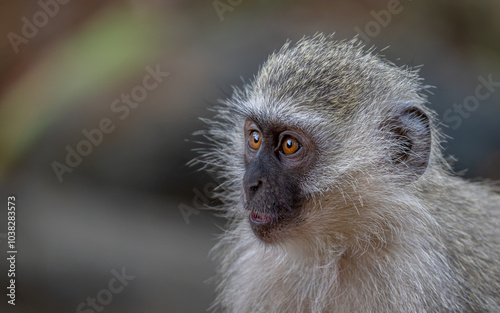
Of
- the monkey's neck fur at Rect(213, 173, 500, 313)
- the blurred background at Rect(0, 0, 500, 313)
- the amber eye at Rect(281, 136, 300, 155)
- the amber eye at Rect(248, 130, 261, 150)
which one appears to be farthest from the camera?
the blurred background at Rect(0, 0, 500, 313)

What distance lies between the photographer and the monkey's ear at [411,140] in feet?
8.15

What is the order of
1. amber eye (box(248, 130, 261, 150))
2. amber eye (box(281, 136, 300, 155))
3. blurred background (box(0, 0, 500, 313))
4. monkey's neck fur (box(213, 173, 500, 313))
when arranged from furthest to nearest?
blurred background (box(0, 0, 500, 313)), amber eye (box(248, 130, 261, 150)), amber eye (box(281, 136, 300, 155)), monkey's neck fur (box(213, 173, 500, 313))

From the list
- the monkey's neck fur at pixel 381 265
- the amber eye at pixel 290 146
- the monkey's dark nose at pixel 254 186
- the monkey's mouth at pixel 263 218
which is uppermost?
the amber eye at pixel 290 146

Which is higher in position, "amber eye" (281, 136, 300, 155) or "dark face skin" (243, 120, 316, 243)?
"amber eye" (281, 136, 300, 155)

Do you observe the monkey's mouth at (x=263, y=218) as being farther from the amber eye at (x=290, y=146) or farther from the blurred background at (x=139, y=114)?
the blurred background at (x=139, y=114)

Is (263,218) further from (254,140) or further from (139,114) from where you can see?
(139,114)

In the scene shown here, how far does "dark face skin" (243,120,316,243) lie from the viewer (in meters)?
2.50

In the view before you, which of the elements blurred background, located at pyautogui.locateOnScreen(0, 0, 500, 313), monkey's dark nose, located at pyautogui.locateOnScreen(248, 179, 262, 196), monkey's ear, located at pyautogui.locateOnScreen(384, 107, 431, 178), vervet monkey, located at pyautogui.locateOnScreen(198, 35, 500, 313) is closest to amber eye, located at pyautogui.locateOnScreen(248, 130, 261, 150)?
vervet monkey, located at pyautogui.locateOnScreen(198, 35, 500, 313)

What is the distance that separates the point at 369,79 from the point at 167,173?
305cm

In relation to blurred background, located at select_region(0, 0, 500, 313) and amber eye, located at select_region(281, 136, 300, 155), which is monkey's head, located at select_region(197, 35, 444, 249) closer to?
amber eye, located at select_region(281, 136, 300, 155)

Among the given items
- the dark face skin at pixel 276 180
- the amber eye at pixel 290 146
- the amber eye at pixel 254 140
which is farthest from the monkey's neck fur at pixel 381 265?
the amber eye at pixel 254 140

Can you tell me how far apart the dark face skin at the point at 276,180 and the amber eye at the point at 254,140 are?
96 mm

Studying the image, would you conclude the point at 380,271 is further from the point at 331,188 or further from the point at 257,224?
the point at 257,224

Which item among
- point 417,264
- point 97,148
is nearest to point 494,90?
point 417,264
